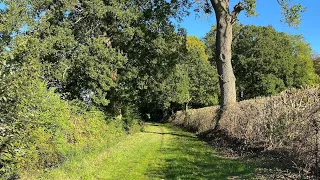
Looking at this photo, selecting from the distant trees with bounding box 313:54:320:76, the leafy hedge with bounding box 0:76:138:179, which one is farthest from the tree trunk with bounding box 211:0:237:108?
the distant trees with bounding box 313:54:320:76

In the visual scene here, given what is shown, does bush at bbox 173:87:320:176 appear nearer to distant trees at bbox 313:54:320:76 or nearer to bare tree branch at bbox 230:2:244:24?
bare tree branch at bbox 230:2:244:24

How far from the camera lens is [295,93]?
808cm

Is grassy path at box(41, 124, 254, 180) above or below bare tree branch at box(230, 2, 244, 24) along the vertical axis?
below

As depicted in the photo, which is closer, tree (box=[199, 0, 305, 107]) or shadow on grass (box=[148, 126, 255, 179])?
shadow on grass (box=[148, 126, 255, 179])

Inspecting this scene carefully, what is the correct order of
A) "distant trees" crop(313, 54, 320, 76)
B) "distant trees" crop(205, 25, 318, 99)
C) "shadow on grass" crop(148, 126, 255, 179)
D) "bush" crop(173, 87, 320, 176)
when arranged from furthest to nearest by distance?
1. "distant trees" crop(313, 54, 320, 76)
2. "distant trees" crop(205, 25, 318, 99)
3. "shadow on grass" crop(148, 126, 255, 179)
4. "bush" crop(173, 87, 320, 176)

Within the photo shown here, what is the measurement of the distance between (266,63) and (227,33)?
28591 mm

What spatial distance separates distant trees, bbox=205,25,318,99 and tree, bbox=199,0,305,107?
2638 centimetres

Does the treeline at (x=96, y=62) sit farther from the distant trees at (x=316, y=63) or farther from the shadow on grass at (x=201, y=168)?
the distant trees at (x=316, y=63)

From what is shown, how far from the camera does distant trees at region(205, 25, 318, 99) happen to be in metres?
40.4

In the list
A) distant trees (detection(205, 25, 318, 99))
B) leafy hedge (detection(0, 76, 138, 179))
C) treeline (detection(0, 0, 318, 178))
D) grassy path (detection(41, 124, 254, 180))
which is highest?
distant trees (detection(205, 25, 318, 99))

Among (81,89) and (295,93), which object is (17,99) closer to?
(295,93)

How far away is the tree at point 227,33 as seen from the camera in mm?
14297

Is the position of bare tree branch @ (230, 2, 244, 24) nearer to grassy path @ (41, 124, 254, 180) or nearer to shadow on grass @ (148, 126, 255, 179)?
grassy path @ (41, 124, 254, 180)

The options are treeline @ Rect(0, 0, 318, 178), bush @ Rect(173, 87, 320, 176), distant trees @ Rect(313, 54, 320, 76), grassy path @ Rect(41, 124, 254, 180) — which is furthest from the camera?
distant trees @ Rect(313, 54, 320, 76)
